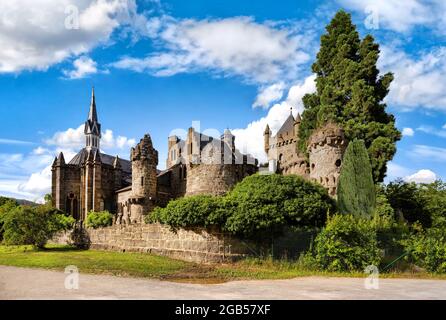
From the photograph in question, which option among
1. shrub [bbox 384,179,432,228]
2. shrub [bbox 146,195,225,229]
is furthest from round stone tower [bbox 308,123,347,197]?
shrub [bbox 146,195,225,229]

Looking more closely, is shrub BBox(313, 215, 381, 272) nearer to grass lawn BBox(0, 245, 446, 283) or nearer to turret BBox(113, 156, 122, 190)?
grass lawn BBox(0, 245, 446, 283)

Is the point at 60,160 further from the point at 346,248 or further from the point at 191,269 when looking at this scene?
the point at 346,248

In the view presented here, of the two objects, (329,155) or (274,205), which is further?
(329,155)

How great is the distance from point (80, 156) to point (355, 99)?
42230 millimetres

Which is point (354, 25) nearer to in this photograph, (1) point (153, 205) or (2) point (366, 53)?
(2) point (366, 53)

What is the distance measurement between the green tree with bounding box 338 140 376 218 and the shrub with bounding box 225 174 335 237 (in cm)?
268

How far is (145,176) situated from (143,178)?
30 centimetres

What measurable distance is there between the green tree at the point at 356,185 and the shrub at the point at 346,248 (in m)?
9.24

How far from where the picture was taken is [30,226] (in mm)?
37094

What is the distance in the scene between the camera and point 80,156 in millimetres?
66438

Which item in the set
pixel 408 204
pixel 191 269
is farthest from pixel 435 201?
pixel 191 269

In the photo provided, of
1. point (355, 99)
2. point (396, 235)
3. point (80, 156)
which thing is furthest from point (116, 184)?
point (396, 235)

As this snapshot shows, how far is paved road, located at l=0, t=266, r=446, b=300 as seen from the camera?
12.9 meters

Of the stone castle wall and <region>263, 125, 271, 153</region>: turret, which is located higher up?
<region>263, 125, 271, 153</region>: turret
